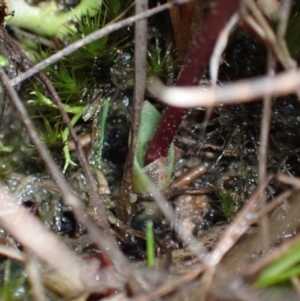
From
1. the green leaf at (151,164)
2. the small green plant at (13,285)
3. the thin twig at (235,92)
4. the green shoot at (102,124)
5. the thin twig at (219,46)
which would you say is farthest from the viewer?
the green shoot at (102,124)

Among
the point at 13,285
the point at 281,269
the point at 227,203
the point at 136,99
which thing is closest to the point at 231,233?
the point at 281,269

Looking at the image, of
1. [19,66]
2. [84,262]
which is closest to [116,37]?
[19,66]

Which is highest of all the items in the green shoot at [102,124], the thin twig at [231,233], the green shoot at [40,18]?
the green shoot at [40,18]

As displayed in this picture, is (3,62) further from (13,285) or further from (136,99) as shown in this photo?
(13,285)

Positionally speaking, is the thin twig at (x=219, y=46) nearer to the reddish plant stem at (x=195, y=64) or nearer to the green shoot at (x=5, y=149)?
the reddish plant stem at (x=195, y=64)

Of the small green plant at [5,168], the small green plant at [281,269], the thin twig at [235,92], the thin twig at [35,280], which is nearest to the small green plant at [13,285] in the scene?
the thin twig at [35,280]

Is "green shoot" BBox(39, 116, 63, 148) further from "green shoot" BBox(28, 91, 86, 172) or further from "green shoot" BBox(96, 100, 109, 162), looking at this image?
"green shoot" BBox(96, 100, 109, 162)

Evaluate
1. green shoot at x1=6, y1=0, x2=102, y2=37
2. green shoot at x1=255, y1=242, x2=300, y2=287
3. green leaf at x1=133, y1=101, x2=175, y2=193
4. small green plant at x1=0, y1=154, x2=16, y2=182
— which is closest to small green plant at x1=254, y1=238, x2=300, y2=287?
green shoot at x1=255, y1=242, x2=300, y2=287
